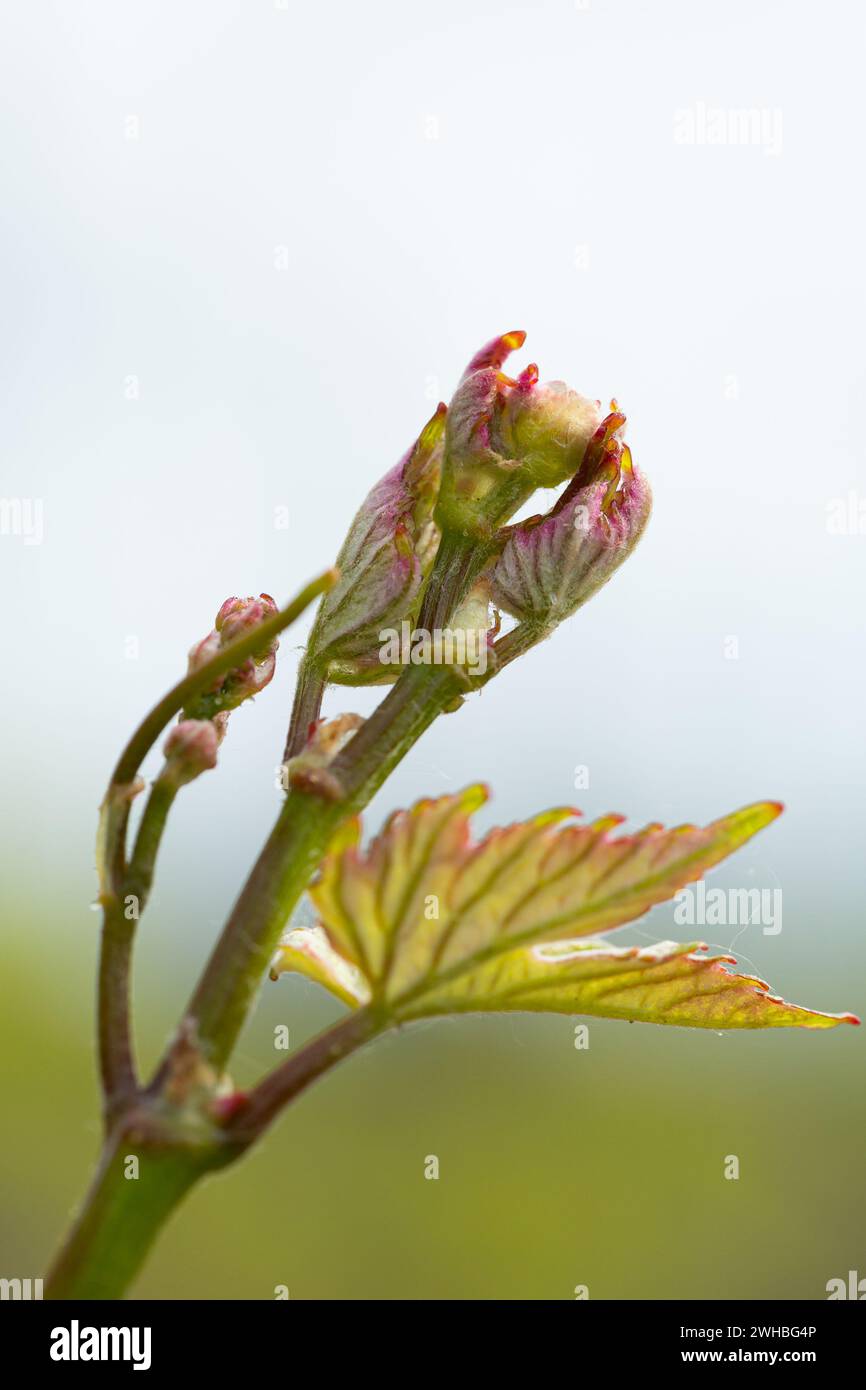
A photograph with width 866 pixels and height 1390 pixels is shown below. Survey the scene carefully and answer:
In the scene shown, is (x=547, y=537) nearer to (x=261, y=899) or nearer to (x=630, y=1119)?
(x=261, y=899)

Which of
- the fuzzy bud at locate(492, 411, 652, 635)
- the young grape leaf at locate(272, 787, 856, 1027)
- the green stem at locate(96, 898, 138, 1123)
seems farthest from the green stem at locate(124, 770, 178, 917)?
the fuzzy bud at locate(492, 411, 652, 635)

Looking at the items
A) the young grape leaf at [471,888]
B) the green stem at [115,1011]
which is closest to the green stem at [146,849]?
the green stem at [115,1011]

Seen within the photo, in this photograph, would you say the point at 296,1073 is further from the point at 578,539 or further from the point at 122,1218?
the point at 578,539

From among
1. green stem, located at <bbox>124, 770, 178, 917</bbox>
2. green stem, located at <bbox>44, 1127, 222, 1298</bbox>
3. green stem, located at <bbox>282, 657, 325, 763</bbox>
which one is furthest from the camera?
green stem, located at <bbox>282, 657, 325, 763</bbox>

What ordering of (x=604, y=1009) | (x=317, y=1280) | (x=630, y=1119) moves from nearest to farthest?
(x=604, y=1009) < (x=317, y=1280) < (x=630, y=1119)

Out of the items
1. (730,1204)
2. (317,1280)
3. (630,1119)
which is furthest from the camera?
(630,1119)

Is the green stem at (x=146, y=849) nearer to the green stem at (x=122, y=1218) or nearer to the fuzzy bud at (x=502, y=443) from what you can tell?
the green stem at (x=122, y=1218)

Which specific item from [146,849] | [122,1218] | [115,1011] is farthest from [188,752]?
[122,1218]

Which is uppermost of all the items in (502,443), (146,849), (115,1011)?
(502,443)

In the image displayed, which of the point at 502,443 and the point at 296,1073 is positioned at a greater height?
the point at 502,443

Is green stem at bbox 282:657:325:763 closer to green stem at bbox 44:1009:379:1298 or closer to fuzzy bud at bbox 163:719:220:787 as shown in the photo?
fuzzy bud at bbox 163:719:220:787
